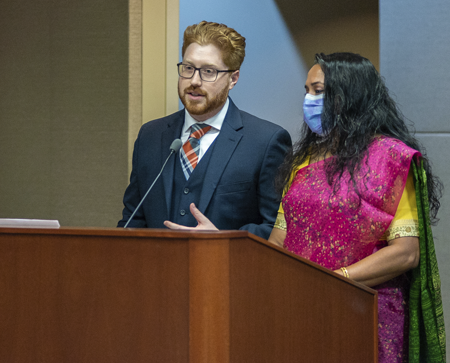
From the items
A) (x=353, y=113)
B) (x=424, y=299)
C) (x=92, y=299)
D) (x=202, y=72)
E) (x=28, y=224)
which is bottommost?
(x=424, y=299)

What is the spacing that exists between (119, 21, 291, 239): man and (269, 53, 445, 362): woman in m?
0.34

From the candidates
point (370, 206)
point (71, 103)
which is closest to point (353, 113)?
point (370, 206)

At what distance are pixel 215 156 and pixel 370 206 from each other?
694 mm

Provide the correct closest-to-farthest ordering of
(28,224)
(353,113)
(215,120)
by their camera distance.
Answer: (28,224)
(353,113)
(215,120)

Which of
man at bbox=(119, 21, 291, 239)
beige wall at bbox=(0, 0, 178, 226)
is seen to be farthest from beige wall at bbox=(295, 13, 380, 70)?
man at bbox=(119, 21, 291, 239)

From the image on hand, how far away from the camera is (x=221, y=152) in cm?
204

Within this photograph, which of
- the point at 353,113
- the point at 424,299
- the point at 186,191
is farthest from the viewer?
the point at 186,191

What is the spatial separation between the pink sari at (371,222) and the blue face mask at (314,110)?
0.64ft

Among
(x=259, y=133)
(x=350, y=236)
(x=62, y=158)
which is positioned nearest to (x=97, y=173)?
(x=62, y=158)

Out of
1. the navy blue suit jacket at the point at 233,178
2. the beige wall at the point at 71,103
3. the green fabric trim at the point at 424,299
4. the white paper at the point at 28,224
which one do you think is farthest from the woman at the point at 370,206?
the beige wall at the point at 71,103

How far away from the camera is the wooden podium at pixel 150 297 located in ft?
2.85

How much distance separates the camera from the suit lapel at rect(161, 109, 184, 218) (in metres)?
2.02

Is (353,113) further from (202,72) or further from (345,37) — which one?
(345,37)

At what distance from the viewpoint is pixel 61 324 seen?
94 centimetres
